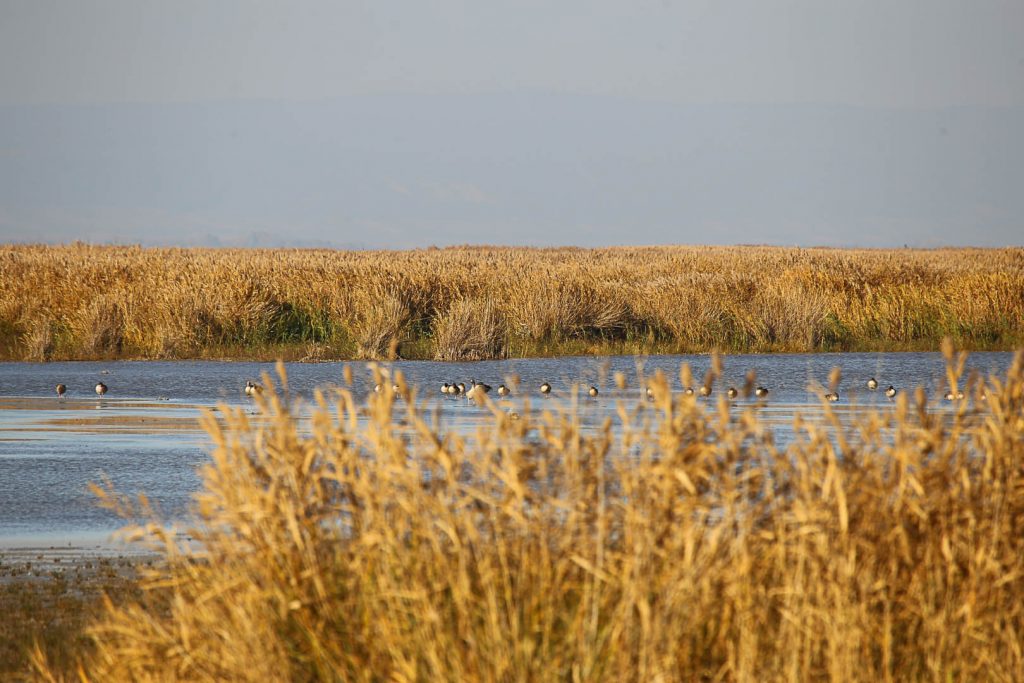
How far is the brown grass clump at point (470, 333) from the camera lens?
99.6 ft

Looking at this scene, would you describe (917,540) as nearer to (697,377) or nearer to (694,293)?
(697,377)

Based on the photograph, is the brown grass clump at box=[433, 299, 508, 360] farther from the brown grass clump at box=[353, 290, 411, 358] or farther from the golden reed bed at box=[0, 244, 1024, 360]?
the brown grass clump at box=[353, 290, 411, 358]

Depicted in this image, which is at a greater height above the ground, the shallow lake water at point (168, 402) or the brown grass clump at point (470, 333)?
the brown grass clump at point (470, 333)

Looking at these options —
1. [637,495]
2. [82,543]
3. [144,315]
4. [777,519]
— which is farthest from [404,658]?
[144,315]

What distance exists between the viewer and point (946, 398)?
75.3ft

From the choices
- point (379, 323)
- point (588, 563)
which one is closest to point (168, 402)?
point (379, 323)

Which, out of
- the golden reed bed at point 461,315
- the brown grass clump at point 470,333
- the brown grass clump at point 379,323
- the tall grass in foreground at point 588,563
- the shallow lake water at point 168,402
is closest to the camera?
the tall grass in foreground at point 588,563

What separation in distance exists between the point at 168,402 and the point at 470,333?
365 inches

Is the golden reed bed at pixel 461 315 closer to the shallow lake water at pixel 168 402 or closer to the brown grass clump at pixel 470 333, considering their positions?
the brown grass clump at pixel 470 333

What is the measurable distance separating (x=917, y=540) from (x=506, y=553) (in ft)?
5.68

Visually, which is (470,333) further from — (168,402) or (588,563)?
(588,563)

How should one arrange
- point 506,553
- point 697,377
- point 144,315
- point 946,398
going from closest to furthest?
point 506,553, point 946,398, point 697,377, point 144,315

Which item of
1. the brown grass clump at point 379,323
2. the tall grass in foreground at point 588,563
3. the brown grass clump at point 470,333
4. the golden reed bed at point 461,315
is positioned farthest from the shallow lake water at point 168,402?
the golden reed bed at point 461,315

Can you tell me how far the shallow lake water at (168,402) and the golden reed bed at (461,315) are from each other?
1.08 metres
